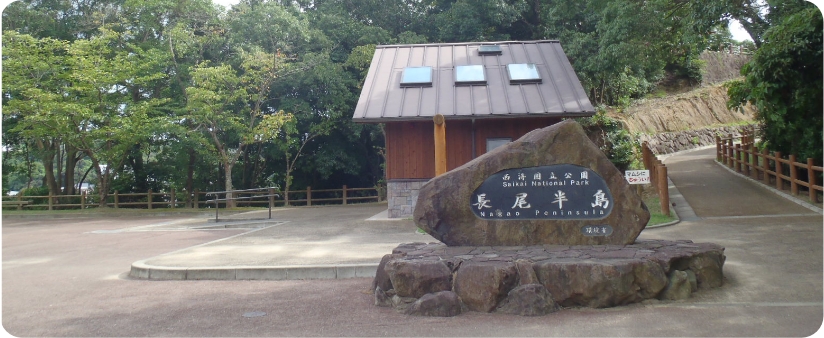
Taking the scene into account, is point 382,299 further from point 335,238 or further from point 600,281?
point 335,238

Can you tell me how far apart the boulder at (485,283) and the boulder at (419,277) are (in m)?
0.16

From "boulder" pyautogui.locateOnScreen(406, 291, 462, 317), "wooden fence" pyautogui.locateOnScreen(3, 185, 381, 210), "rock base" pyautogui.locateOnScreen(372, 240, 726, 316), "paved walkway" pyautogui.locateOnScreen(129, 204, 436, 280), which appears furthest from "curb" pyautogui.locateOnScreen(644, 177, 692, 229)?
"wooden fence" pyautogui.locateOnScreen(3, 185, 381, 210)

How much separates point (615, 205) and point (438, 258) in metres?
Result: 2.20

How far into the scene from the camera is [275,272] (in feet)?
24.5

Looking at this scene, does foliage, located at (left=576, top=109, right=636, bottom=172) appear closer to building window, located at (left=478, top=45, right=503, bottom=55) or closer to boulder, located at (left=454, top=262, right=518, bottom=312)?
building window, located at (left=478, top=45, right=503, bottom=55)

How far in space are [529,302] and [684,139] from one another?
24.8 meters

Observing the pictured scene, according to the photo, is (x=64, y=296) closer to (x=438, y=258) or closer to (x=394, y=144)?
(x=438, y=258)

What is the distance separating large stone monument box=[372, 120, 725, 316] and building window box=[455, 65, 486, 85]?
895 cm

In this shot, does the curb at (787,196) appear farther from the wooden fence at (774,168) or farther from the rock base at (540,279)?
the rock base at (540,279)

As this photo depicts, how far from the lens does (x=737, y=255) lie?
7.77m

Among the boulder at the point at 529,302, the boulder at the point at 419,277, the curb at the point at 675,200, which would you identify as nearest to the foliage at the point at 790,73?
the curb at the point at 675,200

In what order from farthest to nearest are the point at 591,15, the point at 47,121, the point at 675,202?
the point at 591,15
the point at 47,121
the point at 675,202

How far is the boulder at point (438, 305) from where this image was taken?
558 cm

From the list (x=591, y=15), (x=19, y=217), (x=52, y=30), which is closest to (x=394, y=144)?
(x=591, y=15)
